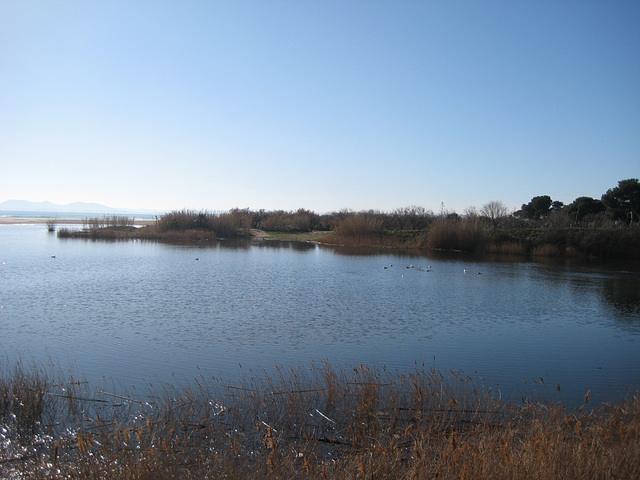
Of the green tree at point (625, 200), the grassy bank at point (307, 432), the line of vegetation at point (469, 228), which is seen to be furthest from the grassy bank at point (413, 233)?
the grassy bank at point (307, 432)

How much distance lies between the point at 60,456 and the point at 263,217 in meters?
62.6

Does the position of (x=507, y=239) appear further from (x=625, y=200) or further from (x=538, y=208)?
(x=538, y=208)

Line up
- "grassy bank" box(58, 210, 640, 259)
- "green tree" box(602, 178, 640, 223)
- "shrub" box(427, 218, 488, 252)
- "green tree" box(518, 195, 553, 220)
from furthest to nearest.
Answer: "green tree" box(518, 195, 553, 220) < "green tree" box(602, 178, 640, 223) < "shrub" box(427, 218, 488, 252) < "grassy bank" box(58, 210, 640, 259)

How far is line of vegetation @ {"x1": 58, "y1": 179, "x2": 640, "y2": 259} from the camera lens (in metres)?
37.4

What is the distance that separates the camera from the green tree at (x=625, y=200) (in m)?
48.0

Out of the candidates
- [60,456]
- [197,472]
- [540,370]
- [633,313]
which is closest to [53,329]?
[60,456]

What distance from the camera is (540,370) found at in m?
10.0

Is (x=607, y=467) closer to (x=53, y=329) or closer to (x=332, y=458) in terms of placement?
(x=332, y=458)

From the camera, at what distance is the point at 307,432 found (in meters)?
6.41

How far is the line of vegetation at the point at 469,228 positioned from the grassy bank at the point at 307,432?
32776 millimetres

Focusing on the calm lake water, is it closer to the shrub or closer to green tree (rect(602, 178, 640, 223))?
the shrub

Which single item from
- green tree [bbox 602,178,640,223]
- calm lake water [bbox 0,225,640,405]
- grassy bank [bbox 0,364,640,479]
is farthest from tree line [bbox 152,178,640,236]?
grassy bank [bbox 0,364,640,479]

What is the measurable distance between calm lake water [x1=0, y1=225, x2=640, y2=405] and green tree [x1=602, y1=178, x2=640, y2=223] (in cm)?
2763

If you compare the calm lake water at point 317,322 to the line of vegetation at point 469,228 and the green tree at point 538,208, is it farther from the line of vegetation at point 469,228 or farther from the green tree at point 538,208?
the green tree at point 538,208
